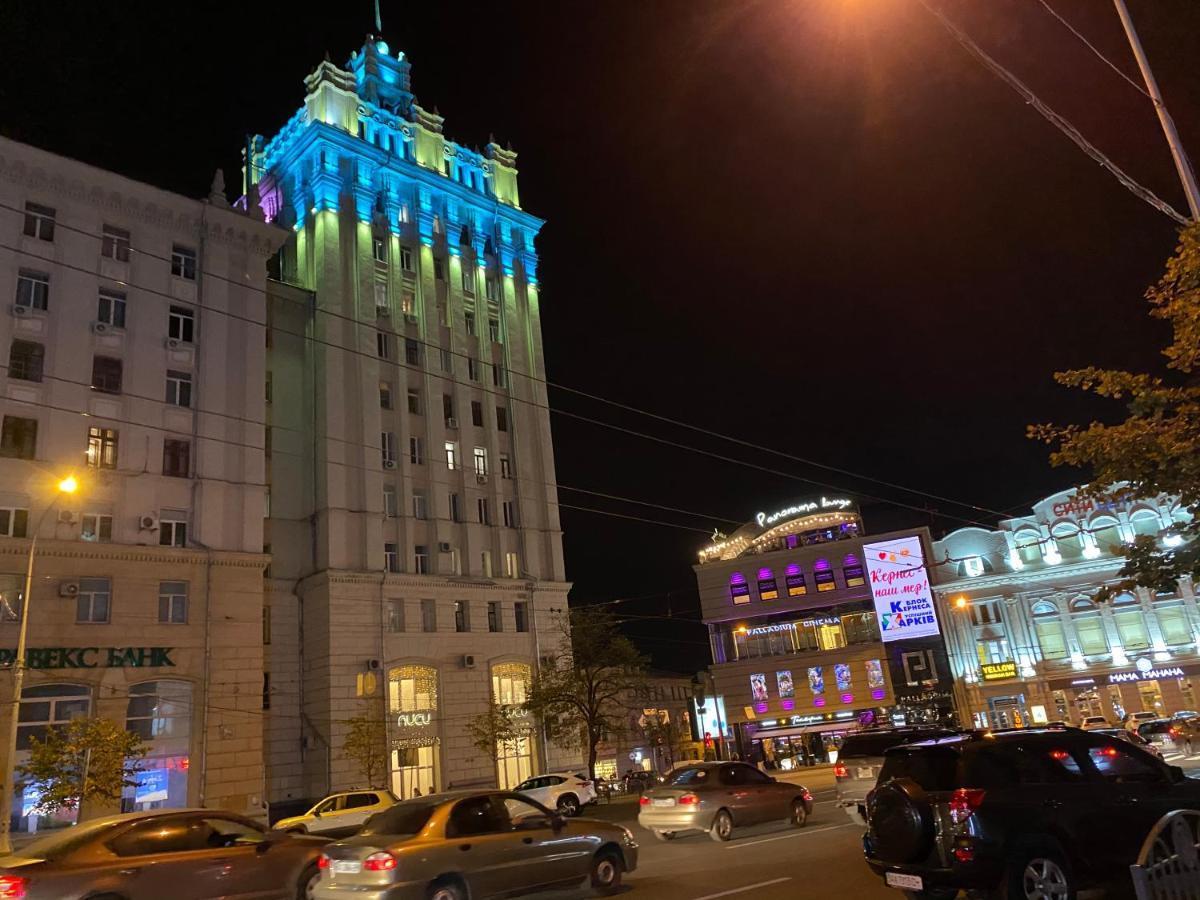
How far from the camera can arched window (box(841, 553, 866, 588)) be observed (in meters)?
60.9

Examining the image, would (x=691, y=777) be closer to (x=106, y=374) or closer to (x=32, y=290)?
(x=106, y=374)

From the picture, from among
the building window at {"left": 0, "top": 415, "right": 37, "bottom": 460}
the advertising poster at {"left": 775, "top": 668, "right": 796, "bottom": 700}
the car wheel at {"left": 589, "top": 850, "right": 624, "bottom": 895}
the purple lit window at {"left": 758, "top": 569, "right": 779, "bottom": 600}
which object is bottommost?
the car wheel at {"left": 589, "top": 850, "right": 624, "bottom": 895}

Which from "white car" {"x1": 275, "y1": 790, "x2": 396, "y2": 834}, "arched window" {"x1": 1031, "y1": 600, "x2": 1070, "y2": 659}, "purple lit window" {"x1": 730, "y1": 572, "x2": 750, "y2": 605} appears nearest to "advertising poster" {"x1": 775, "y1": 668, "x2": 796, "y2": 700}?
"purple lit window" {"x1": 730, "y1": 572, "x2": 750, "y2": 605}

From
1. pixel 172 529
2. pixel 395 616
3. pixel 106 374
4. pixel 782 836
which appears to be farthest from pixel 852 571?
pixel 106 374

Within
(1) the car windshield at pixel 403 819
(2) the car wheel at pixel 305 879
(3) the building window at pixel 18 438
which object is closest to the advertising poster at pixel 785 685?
(3) the building window at pixel 18 438

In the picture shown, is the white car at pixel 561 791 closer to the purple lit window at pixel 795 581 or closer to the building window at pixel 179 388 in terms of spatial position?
the building window at pixel 179 388

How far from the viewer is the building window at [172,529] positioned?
111 feet

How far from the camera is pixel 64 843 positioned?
9.66 meters

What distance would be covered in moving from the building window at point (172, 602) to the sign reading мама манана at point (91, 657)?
1.25 meters

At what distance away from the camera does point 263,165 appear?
2024 inches

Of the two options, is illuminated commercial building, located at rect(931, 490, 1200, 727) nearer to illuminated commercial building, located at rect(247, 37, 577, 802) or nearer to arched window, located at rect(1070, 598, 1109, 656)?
arched window, located at rect(1070, 598, 1109, 656)

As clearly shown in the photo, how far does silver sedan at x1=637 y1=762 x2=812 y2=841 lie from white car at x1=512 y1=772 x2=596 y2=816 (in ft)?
31.2

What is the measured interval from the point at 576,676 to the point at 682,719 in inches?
2149

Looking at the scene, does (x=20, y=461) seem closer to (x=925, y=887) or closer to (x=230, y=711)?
(x=230, y=711)
